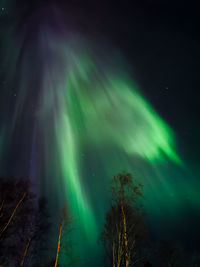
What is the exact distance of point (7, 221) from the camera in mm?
15352

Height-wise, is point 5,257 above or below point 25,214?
below

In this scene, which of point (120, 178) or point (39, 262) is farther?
point (39, 262)

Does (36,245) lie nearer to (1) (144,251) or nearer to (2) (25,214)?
(2) (25,214)

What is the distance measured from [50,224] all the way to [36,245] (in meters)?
2.27

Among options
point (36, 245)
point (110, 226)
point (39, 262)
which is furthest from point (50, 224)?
point (110, 226)

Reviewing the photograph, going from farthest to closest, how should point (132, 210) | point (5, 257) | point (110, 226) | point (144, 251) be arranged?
point (144, 251) < point (110, 226) < point (5, 257) < point (132, 210)

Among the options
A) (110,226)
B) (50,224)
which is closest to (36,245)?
(50,224)

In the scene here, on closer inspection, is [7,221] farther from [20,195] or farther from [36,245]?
[36,245]

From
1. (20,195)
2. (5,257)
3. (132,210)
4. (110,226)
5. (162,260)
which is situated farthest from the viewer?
(162,260)

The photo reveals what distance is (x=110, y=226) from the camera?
15.8m

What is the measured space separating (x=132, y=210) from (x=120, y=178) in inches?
116

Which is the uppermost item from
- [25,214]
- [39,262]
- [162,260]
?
[25,214]

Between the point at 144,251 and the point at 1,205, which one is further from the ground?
the point at 1,205

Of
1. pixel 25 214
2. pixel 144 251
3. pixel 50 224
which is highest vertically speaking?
pixel 25 214
